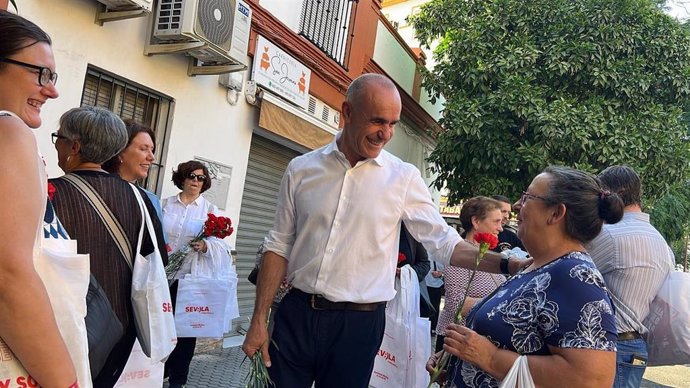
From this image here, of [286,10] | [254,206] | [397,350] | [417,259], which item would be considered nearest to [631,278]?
[397,350]

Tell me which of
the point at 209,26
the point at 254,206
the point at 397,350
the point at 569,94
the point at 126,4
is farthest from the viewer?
the point at 569,94

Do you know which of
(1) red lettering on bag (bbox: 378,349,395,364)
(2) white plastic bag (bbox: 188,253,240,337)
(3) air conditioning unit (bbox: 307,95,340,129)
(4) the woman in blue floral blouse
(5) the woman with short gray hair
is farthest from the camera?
(3) air conditioning unit (bbox: 307,95,340,129)

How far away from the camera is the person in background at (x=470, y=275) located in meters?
3.94

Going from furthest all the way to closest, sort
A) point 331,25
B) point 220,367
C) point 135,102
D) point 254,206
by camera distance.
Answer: point 331,25, point 254,206, point 220,367, point 135,102

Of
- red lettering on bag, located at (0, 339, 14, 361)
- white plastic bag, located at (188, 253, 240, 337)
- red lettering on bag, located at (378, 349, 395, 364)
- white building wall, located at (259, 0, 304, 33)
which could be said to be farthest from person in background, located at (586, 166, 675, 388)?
white building wall, located at (259, 0, 304, 33)

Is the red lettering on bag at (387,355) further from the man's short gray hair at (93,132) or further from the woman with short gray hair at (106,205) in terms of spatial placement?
the man's short gray hair at (93,132)

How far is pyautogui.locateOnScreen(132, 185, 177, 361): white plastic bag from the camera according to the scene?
248 cm

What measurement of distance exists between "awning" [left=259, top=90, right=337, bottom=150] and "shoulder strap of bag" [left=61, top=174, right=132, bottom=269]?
14.6 feet

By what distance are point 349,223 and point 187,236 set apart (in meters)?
2.58

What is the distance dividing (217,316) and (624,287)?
3.18 m

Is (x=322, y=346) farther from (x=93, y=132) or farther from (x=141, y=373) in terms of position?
(x=93, y=132)

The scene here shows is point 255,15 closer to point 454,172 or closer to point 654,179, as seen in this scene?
point 454,172

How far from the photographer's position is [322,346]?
8.56 ft

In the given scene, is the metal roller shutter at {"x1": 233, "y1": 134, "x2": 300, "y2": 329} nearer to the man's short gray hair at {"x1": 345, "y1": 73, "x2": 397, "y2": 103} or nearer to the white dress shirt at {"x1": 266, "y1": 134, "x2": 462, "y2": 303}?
the white dress shirt at {"x1": 266, "y1": 134, "x2": 462, "y2": 303}
